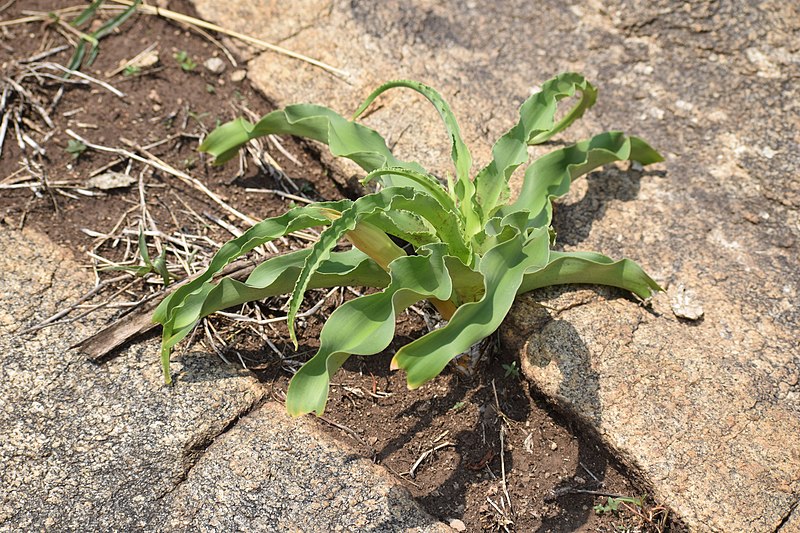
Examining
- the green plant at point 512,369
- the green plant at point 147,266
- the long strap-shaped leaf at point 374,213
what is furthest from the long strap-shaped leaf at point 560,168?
the green plant at point 147,266

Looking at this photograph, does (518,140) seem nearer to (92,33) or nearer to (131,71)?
(131,71)

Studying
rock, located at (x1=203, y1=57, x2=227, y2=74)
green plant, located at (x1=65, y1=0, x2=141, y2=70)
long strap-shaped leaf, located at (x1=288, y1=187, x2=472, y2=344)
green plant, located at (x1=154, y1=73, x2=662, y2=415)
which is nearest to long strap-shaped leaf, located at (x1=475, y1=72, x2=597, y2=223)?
green plant, located at (x1=154, y1=73, x2=662, y2=415)

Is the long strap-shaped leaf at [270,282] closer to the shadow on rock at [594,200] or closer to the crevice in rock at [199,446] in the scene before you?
the crevice in rock at [199,446]

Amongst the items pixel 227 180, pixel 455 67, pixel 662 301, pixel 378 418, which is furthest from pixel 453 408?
pixel 455 67

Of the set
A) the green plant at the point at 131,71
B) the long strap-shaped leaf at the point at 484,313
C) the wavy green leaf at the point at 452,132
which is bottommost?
the green plant at the point at 131,71

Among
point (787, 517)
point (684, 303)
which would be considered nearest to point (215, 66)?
point (684, 303)

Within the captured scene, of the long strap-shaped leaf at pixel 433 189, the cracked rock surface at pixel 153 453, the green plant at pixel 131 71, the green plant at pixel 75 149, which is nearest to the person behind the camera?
the cracked rock surface at pixel 153 453

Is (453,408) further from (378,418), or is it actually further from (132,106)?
(132,106)
